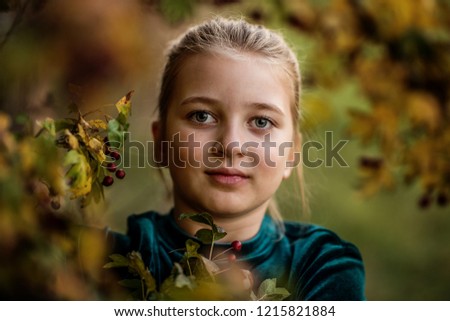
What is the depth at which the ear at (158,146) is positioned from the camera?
194 cm

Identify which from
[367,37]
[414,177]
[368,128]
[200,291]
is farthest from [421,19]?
[200,291]

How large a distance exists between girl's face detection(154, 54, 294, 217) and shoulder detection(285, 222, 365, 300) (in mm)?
196

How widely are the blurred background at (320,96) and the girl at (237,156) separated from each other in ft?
0.30

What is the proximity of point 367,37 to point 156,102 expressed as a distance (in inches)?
24.1

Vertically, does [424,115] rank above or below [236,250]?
above

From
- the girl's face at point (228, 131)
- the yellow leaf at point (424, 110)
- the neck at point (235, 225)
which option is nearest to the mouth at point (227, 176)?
the girl's face at point (228, 131)

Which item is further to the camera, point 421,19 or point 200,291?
point 421,19

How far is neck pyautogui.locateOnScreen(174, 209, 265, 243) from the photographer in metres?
1.88

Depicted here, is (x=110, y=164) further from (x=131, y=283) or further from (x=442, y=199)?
(x=442, y=199)

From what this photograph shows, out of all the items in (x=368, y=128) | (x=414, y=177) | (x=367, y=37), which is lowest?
(x=414, y=177)

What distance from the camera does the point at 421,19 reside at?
1758mm

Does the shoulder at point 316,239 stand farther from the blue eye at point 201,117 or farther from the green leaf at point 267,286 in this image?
the blue eye at point 201,117

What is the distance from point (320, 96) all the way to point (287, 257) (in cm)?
45

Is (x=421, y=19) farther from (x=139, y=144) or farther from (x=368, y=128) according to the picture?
(x=139, y=144)
